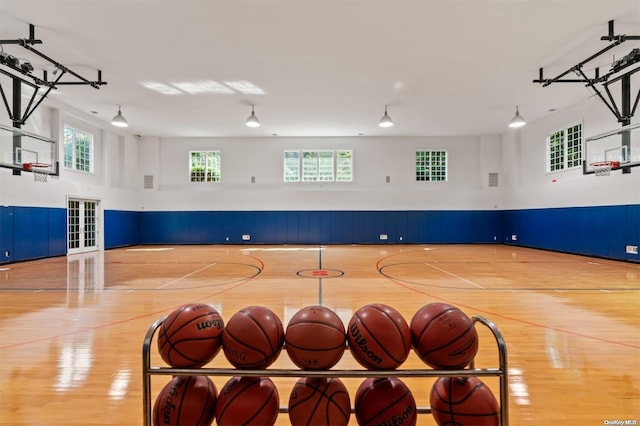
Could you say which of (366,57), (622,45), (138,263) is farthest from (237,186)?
(622,45)

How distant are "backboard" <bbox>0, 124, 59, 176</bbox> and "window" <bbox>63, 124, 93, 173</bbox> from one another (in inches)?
45.1

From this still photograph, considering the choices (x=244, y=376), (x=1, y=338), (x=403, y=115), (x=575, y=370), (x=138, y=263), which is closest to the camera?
(x=244, y=376)

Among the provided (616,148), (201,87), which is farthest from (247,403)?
(616,148)

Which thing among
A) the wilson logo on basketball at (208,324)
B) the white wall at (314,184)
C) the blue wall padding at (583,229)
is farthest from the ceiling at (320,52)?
the wilson logo on basketball at (208,324)

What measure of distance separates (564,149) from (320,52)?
9475 mm

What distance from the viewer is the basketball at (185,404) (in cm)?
163

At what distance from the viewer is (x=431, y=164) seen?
1534 cm

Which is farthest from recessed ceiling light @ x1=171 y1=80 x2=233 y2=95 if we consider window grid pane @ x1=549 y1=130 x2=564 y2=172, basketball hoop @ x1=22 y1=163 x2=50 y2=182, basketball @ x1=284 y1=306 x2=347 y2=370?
window grid pane @ x1=549 y1=130 x2=564 y2=172

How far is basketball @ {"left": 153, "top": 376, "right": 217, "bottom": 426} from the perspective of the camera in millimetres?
1626

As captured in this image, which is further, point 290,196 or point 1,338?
point 290,196

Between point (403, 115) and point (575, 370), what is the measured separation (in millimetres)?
10296

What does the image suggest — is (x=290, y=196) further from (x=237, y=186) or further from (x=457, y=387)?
(x=457, y=387)

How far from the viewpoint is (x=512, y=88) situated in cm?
934

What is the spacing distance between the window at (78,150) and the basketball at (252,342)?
1300cm
